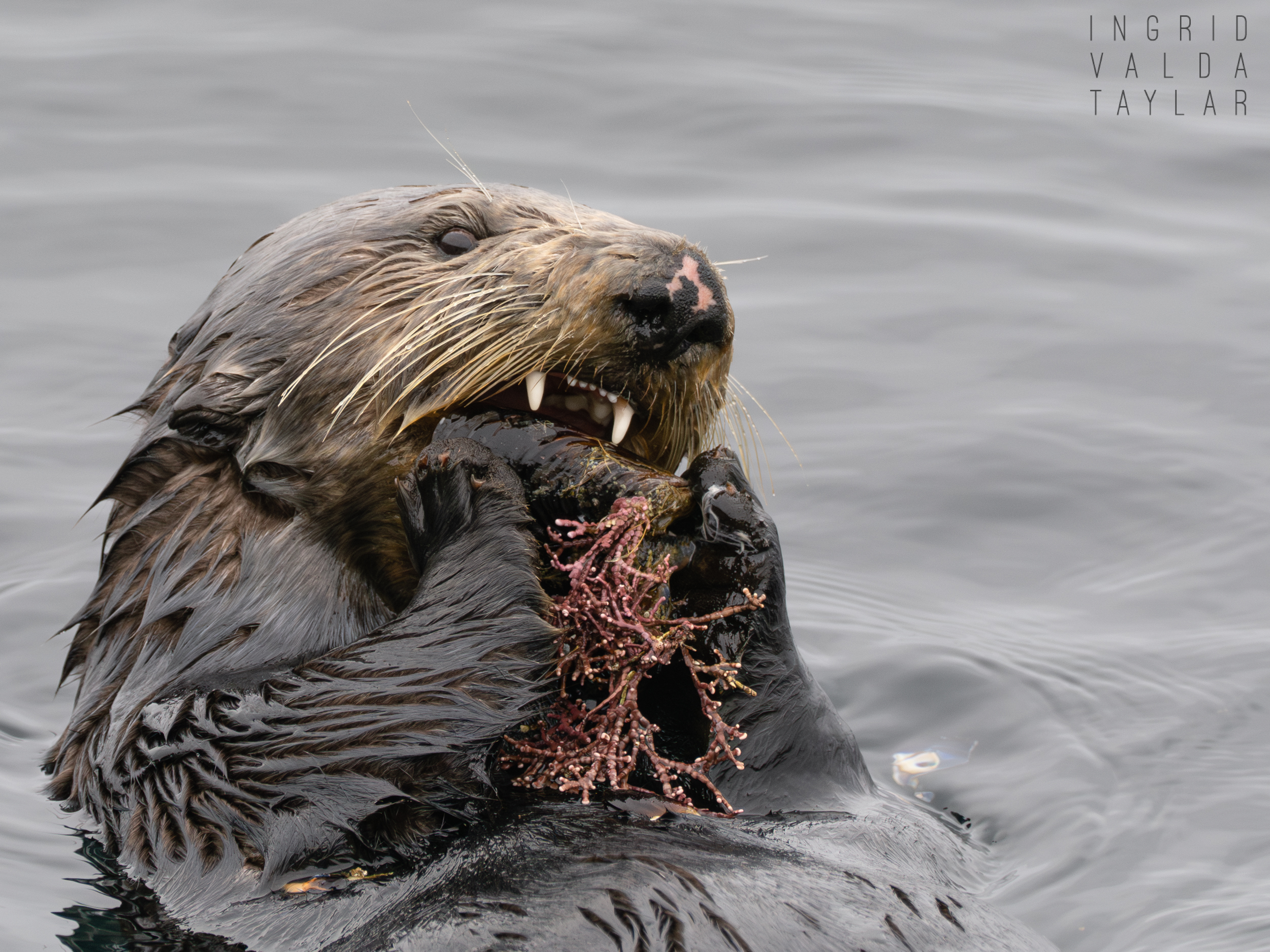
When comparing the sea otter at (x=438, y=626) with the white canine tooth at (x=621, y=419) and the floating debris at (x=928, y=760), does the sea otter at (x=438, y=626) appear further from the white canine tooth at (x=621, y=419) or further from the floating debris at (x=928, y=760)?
the floating debris at (x=928, y=760)

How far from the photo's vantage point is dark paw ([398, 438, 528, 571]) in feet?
12.0

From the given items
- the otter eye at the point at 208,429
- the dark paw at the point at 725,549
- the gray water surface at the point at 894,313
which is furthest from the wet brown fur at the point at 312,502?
the gray water surface at the point at 894,313

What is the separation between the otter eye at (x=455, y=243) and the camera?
14.1 ft

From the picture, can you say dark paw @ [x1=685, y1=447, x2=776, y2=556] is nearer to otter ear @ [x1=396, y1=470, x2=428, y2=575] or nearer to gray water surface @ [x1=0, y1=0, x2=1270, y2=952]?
otter ear @ [x1=396, y1=470, x2=428, y2=575]

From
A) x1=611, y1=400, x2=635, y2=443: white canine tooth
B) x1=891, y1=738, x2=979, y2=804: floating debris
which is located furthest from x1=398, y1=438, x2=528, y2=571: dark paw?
x1=891, y1=738, x2=979, y2=804: floating debris

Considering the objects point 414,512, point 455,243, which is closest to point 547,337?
point 414,512

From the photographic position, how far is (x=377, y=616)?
13.4 feet

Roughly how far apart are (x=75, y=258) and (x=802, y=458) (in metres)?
4.26

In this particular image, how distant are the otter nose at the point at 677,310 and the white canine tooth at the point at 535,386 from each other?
0.27m

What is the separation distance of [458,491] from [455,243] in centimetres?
90

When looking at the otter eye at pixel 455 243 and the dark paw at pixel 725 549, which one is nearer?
the dark paw at pixel 725 549

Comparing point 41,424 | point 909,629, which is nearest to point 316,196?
point 41,424

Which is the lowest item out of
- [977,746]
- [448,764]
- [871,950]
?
[977,746]

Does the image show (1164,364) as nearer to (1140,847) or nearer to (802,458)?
(802,458)
